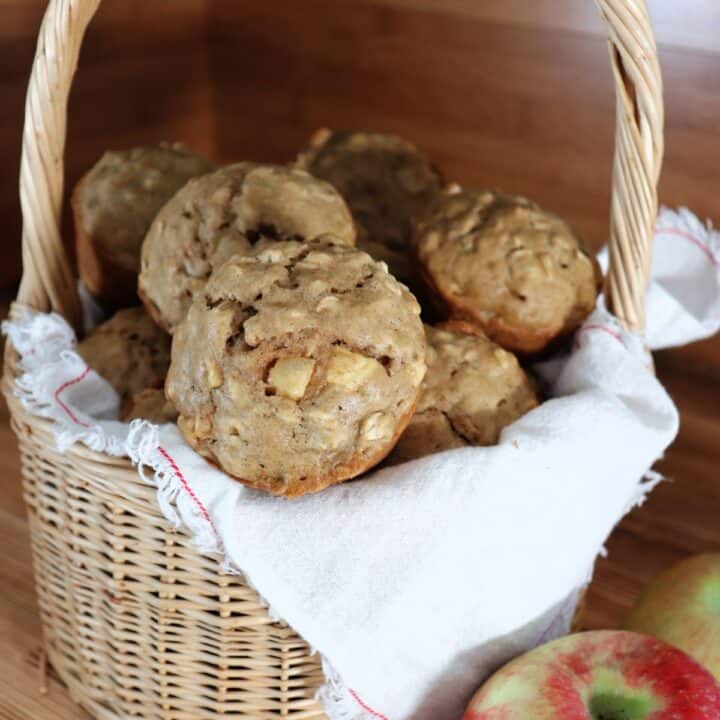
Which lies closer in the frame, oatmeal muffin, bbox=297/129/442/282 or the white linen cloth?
the white linen cloth

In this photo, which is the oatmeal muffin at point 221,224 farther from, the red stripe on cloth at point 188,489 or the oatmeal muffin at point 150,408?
the red stripe on cloth at point 188,489

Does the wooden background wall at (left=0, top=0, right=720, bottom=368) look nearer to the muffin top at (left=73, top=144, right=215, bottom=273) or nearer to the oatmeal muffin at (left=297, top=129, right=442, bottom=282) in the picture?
the oatmeal muffin at (left=297, top=129, right=442, bottom=282)

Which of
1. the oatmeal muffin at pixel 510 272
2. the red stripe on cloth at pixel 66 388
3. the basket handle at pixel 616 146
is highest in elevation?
the basket handle at pixel 616 146

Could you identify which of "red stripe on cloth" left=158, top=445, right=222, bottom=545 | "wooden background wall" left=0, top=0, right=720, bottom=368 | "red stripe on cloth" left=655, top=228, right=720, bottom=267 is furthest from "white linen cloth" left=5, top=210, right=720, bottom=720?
"wooden background wall" left=0, top=0, right=720, bottom=368

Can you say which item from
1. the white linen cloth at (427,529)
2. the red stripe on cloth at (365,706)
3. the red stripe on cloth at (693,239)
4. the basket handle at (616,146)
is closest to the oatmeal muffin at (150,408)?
the white linen cloth at (427,529)

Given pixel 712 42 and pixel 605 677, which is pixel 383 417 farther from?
pixel 712 42

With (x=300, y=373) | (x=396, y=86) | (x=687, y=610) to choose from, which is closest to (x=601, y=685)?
(x=687, y=610)
